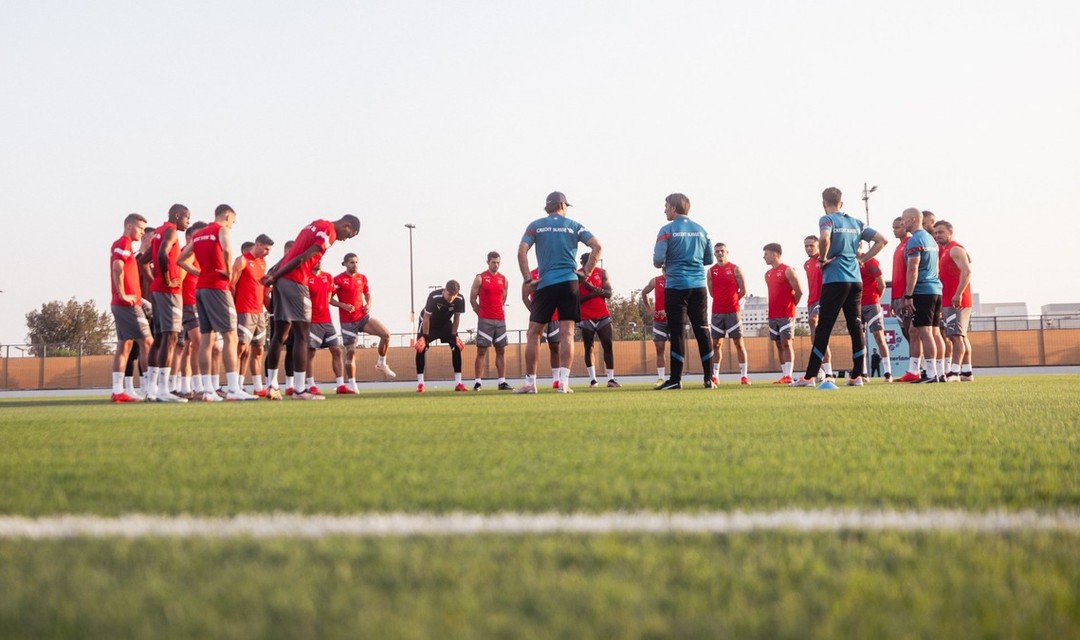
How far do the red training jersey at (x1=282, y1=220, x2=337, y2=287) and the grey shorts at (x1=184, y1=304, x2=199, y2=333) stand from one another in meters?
2.18

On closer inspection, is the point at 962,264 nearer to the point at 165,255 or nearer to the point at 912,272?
the point at 912,272

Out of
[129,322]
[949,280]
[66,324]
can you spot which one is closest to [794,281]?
[949,280]

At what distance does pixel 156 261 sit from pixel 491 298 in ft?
18.2

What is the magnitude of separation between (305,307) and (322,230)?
865 mm

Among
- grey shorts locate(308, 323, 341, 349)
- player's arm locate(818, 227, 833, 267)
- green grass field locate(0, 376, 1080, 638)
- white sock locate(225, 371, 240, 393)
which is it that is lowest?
green grass field locate(0, 376, 1080, 638)

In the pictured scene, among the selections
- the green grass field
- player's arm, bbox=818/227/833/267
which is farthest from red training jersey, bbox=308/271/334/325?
the green grass field

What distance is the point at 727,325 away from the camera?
49.1 feet

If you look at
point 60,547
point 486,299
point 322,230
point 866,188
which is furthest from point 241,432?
point 866,188

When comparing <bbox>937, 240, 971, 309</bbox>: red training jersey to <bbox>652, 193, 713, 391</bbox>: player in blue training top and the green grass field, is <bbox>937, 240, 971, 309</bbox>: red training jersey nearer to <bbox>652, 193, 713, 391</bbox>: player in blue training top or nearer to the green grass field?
<bbox>652, 193, 713, 391</bbox>: player in blue training top

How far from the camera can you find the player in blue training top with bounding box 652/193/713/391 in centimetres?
1088

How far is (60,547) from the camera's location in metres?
2.01

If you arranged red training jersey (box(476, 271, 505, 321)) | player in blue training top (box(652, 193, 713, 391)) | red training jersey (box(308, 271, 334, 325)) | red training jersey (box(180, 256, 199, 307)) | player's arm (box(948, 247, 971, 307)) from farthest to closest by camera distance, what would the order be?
red training jersey (box(476, 271, 505, 321))
red training jersey (box(308, 271, 334, 325))
player's arm (box(948, 247, 971, 307))
red training jersey (box(180, 256, 199, 307))
player in blue training top (box(652, 193, 713, 391))

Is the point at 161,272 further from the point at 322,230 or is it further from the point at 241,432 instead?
the point at 241,432

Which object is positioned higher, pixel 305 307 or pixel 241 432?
pixel 305 307
